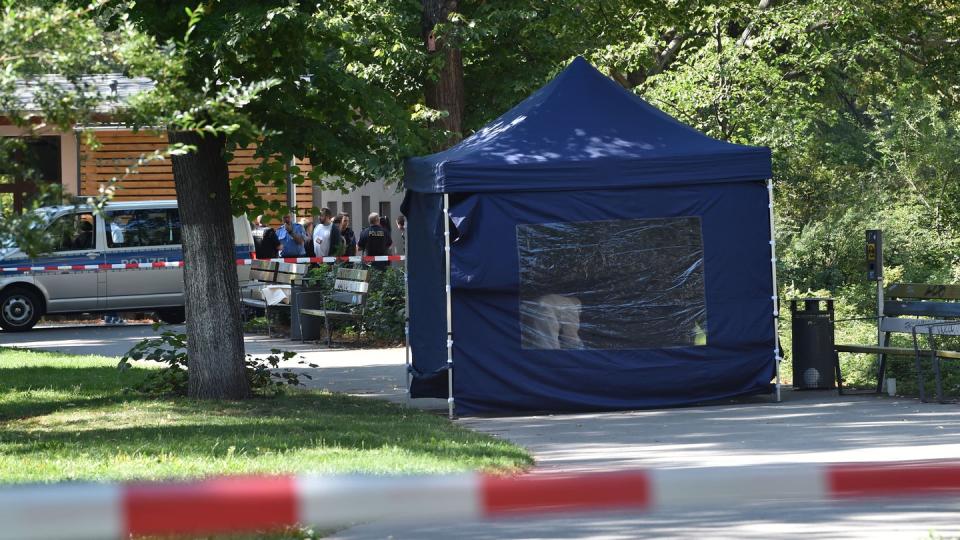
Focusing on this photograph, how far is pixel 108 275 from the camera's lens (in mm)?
25328

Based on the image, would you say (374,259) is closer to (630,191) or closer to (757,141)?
(757,141)

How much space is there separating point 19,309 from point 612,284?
15.0 m

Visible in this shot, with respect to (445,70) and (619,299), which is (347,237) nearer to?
(445,70)

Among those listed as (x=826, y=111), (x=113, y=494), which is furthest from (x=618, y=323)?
(x=826, y=111)

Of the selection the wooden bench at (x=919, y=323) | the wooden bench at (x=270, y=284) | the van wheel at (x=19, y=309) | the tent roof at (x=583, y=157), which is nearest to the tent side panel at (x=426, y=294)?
the tent roof at (x=583, y=157)

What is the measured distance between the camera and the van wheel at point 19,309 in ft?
83.7

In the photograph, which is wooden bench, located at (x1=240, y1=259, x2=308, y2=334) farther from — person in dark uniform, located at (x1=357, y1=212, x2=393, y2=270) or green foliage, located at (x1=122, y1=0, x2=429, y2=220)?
green foliage, located at (x1=122, y1=0, x2=429, y2=220)

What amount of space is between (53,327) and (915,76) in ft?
56.8

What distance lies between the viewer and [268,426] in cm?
1143

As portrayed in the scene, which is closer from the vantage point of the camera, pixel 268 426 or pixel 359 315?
pixel 268 426

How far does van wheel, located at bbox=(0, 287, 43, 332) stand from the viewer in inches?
1004

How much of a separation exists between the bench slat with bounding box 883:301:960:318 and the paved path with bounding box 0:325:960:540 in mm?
897

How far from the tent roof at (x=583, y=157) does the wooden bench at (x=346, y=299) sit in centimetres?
721

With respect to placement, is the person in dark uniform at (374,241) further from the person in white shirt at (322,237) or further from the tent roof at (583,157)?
the tent roof at (583,157)
